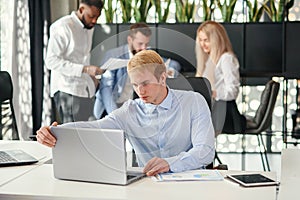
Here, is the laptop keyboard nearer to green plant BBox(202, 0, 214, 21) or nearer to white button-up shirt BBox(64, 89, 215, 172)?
white button-up shirt BBox(64, 89, 215, 172)

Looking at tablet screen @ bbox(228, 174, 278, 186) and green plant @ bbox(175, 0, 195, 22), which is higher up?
green plant @ bbox(175, 0, 195, 22)

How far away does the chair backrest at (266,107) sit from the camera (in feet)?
15.2

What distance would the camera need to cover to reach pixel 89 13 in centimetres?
478

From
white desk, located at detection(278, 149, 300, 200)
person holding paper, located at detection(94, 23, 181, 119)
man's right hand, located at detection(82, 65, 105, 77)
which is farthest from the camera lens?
man's right hand, located at detection(82, 65, 105, 77)

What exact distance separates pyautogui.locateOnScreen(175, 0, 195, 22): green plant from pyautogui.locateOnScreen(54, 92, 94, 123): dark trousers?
4.35 feet

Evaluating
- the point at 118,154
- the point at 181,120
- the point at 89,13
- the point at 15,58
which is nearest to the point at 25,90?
the point at 15,58

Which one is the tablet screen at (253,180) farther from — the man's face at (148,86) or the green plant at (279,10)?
the green plant at (279,10)

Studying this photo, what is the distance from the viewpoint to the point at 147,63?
2.43 meters

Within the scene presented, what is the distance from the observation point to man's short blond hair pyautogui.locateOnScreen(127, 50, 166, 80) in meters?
2.42

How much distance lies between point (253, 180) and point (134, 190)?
438 millimetres

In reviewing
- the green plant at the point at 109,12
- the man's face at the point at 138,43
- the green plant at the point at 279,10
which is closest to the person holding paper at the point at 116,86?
the man's face at the point at 138,43

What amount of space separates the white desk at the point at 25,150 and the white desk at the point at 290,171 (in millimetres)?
997

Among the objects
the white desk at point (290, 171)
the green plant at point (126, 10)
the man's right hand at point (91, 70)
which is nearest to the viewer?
the white desk at point (290, 171)

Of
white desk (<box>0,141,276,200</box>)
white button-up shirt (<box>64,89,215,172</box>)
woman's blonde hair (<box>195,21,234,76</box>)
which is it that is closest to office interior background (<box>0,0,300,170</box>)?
woman's blonde hair (<box>195,21,234,76</box>)
